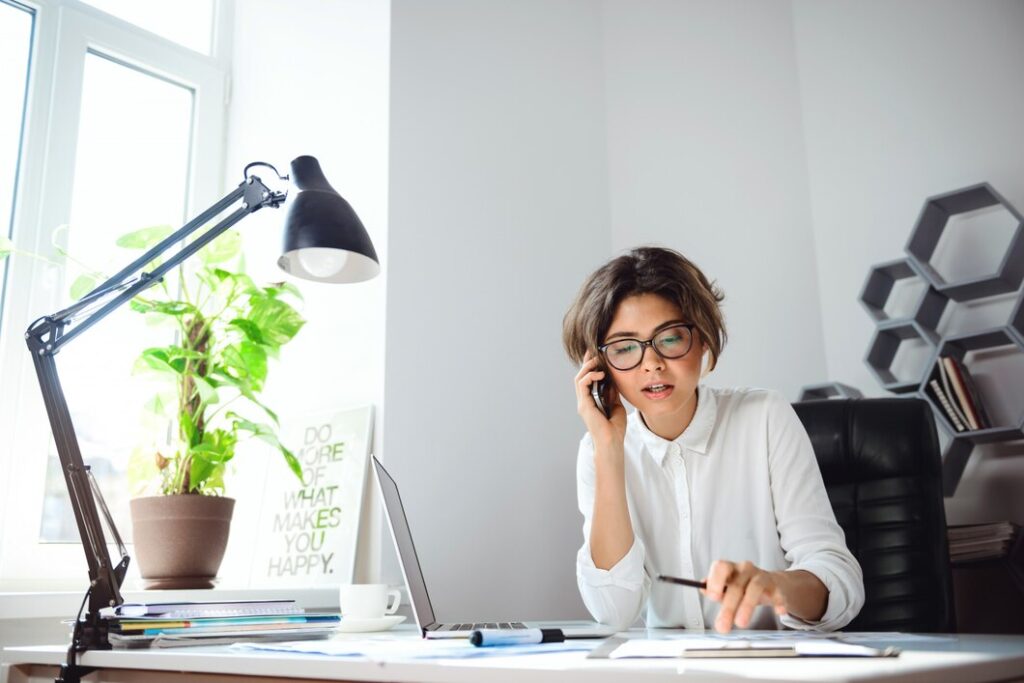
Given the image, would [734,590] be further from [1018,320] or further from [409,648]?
[1018,320]

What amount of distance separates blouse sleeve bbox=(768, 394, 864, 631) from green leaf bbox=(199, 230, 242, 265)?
128cm

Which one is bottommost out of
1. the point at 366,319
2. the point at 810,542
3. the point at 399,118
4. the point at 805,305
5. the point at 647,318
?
the point at 810,542

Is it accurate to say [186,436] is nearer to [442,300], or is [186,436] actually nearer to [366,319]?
[366,319]

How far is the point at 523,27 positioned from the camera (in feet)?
8.74

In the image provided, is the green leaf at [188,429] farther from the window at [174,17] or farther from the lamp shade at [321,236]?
the window at [174,17]

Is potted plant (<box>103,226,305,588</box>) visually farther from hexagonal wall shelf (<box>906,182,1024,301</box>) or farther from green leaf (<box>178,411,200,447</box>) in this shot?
hexagonal wall shelf (<box>906,182,1024,301</box>)

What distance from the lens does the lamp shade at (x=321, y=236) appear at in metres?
1.46

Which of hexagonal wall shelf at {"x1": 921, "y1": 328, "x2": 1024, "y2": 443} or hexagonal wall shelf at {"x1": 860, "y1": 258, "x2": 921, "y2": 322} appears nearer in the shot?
hexagonal wall shelf at {"x1": 921, "y1": 328, "x2": 1024, "y2": 443}

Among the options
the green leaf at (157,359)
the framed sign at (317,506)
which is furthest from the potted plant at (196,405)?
the framed sign at (317,506)

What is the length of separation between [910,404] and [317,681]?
131 cm

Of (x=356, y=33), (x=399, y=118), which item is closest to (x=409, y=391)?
(x=399, y=118)

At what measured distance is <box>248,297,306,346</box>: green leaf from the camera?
203 centimetres

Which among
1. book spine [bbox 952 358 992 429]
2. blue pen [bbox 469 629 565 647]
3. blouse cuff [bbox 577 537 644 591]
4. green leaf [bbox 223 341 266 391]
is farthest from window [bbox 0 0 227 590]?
book spine [bbox 952 358 992 429]

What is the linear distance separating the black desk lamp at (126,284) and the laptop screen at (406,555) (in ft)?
1.31
